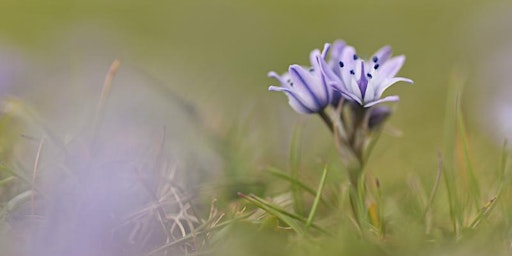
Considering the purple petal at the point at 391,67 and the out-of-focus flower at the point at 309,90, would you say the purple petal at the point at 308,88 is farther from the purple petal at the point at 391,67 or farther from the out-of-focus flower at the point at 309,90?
the purple petal at the point at 391,67

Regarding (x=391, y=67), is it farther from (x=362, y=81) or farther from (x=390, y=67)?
(x=362, y=81)

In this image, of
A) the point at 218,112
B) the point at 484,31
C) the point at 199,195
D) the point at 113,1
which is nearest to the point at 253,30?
Result: the point at 113,1

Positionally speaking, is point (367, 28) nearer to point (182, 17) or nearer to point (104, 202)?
point (182, 17)

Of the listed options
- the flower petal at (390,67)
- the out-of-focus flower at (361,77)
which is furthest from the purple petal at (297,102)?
the flower petal at (390,67)

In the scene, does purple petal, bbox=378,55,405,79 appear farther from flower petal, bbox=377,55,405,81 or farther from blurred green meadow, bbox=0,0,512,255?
blurred green meadow, bbox=0,0,512,255

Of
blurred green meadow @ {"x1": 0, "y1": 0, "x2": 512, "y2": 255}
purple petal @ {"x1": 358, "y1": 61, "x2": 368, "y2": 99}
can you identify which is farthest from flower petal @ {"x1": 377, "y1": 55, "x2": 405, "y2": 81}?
blurred green meadow @ {"x1": 0, "y1": 0, "x2": 512, "y2": 255}
